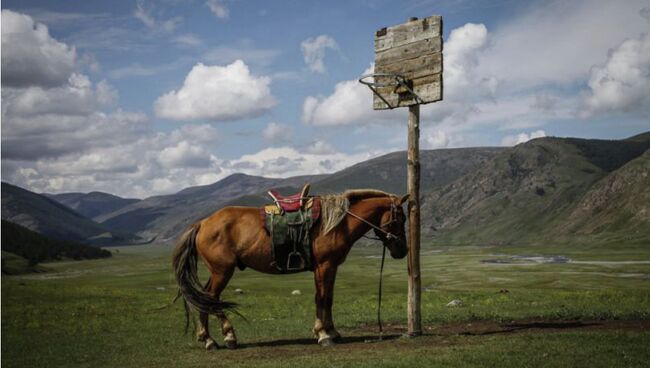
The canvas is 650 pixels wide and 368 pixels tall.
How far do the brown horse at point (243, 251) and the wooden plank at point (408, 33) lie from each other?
5384 millimetres

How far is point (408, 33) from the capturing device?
17.3 metres

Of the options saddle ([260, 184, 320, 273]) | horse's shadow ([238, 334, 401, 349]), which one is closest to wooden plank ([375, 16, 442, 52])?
saddle ([260, 184, 320, 273])

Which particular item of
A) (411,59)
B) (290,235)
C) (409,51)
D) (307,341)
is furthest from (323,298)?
(409,51)

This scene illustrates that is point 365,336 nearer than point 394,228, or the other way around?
point 394,228

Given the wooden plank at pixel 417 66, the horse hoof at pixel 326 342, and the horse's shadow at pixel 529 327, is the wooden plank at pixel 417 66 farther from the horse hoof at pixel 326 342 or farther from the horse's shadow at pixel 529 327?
the horse hoof at pixel 326 342

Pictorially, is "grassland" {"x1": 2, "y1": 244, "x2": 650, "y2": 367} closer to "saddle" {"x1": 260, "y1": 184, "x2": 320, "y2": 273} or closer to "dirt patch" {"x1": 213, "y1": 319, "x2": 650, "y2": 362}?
"dirt patch" {"x1": 213, "y1": 319, "x2": 650, "y2": 362}

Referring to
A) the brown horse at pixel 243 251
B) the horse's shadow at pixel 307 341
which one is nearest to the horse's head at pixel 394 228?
the brown horse at pixel 243 251

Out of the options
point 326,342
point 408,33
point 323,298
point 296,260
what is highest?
point 408,33

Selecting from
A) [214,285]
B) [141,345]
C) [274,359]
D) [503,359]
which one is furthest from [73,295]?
[503,359]

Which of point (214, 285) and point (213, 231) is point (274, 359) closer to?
point (214, 285)

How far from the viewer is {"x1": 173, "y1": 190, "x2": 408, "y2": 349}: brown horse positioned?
14602 mm

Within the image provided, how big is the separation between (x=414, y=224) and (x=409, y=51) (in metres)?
5.46

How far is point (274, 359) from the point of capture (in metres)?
12.7

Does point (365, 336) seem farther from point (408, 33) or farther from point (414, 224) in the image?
point (408, 33)
